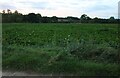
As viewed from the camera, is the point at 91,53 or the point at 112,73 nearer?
the point at 112,73

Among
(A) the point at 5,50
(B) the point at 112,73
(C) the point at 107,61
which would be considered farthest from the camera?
(A) the point at 5,50

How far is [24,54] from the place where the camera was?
6.36 metres

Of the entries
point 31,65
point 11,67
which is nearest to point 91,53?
point 31,65

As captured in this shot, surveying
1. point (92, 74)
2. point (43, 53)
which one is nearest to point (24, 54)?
point (43, 53)

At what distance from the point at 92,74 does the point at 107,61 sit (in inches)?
24.0

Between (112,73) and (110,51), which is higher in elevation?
(110,51)

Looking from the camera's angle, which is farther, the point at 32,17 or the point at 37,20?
the point at 37,20

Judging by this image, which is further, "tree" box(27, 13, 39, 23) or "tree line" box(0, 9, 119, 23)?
"tree" box(27, 13, 39, 23)

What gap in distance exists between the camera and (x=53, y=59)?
5.94 m

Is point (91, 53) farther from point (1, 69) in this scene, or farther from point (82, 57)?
point (1, 69)

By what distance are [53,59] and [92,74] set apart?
98 cm

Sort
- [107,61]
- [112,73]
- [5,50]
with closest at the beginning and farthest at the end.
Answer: [112,73] < [107,61] < [5,50]

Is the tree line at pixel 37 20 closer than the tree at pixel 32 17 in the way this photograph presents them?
Yes

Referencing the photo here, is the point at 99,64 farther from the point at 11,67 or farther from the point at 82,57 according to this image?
the point at 11,67
